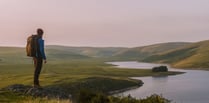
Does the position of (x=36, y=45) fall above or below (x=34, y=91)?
above

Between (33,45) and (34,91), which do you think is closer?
(33,45)

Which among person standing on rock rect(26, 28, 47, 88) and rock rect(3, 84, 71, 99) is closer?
rock rect(3, 84, 71, 99)

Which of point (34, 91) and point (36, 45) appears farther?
point (34, 91)

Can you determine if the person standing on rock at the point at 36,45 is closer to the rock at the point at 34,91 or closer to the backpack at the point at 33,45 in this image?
the backpack at the point at 33,45

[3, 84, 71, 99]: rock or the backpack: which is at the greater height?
the backpack

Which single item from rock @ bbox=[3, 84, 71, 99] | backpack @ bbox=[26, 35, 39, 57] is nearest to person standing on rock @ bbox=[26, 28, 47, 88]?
backpack @ bbox=[26, 35, 39, 57]

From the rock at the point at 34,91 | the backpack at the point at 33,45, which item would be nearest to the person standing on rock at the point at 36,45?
the backpack at the point at 33,45

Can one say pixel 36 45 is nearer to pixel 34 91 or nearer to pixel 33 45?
pixel 33 45

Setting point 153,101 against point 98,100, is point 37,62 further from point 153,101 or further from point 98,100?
point 153,101

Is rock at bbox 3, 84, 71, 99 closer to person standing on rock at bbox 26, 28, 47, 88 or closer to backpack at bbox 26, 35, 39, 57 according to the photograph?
person standing on rock at bbox 26, 28, 47, 88

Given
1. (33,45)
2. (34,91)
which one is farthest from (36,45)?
(34,91)

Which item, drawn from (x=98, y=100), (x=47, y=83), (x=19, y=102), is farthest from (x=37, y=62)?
(x=47, y=83)

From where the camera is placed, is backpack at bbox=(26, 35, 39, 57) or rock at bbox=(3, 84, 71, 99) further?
Result: backpack at bbox=(26, 35, 39, 57)

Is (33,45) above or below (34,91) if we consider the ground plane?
above
